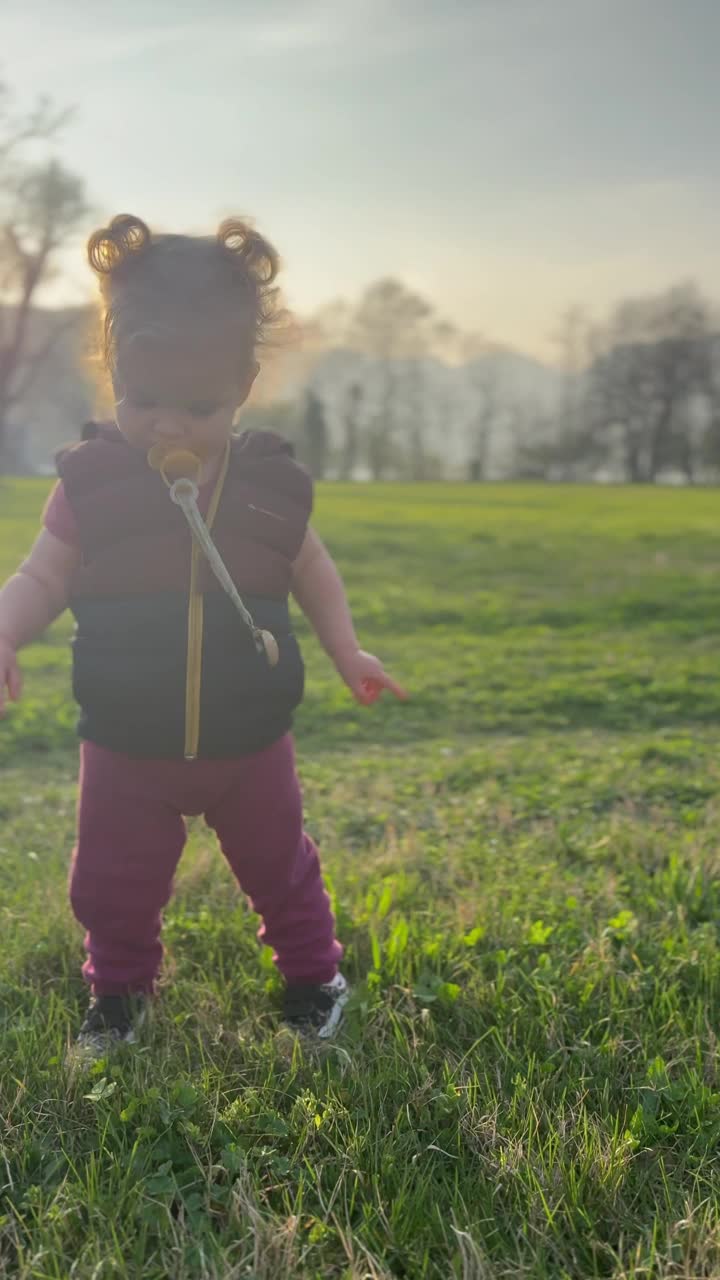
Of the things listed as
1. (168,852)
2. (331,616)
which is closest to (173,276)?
(331,616)

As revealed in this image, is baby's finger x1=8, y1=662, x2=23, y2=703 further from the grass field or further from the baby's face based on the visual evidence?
the grass field

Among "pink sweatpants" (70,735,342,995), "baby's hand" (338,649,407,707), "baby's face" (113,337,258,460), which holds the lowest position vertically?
"pink sweatpants" (70,735,342,995)

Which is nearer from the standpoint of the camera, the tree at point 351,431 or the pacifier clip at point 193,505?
the pacifier clip at point 193,505

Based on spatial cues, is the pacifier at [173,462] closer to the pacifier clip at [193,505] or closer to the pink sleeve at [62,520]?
the pacifier clip at [193,505]

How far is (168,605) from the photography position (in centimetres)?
238

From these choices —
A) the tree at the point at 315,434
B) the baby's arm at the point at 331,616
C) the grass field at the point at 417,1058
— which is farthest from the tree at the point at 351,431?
the baby's arm at the point at 331,616

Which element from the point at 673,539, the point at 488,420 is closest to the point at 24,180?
the point at 673,539

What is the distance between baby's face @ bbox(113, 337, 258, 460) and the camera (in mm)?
2270

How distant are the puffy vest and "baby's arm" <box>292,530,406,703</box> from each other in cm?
25

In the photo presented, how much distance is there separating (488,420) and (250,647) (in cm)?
5616

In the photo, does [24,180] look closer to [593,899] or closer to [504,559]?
[504,559]

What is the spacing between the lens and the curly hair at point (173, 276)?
2.31 metres

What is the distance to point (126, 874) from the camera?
2486 mm

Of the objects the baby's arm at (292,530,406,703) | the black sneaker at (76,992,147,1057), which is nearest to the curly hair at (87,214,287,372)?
the baby's arm at (292,530,406,703)
